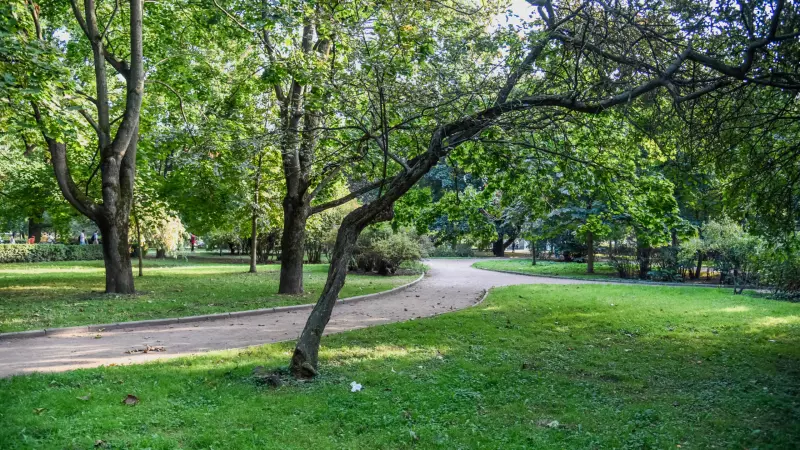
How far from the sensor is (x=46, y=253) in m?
32.0

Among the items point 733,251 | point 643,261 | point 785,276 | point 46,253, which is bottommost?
point 46,253

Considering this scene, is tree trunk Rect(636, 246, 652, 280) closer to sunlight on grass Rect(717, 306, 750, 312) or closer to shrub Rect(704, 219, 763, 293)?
shrub Rect(704, 219, 763, 293)

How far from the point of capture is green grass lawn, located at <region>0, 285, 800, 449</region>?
4496mm

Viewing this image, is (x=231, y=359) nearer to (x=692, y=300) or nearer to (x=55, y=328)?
(x=55, y=328)

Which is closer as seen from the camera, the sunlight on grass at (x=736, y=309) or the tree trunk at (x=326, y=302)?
the tree trunk at (x=326, y=302)

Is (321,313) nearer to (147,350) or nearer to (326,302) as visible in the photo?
(326,302)

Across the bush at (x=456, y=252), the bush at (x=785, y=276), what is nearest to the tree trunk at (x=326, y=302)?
the bush at (x=785, y=276)

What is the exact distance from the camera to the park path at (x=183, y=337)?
282 inches

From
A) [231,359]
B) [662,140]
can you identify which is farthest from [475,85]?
[231,359]

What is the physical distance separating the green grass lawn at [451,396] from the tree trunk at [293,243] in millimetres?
6128

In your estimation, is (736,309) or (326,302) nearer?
(326,302)

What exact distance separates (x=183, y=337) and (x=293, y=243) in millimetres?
5935

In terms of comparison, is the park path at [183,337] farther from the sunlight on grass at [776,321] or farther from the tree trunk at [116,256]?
the sunlight on grass at [776,321]

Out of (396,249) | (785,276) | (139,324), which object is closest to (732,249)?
(785,276)
